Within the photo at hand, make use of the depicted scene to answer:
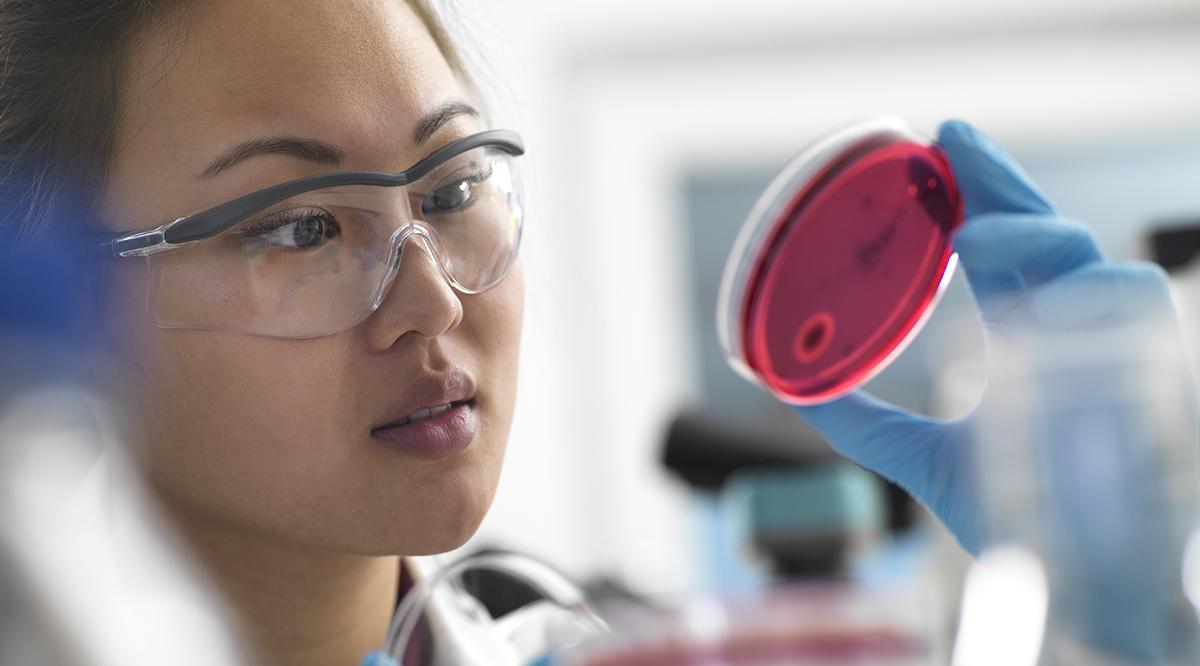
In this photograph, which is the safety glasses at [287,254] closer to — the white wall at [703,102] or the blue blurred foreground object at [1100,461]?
the blue blurred foreground object at [1100,461]

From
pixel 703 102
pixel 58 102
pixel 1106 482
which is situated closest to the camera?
pixel 1106 482

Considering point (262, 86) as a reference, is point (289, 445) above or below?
below

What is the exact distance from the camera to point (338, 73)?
3.26 feet

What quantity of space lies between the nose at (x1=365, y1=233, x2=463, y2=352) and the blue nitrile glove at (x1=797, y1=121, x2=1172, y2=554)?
1.25 ft

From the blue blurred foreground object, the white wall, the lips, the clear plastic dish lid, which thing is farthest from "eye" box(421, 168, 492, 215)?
the white wall

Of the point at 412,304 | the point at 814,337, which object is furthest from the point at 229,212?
the point at 814,337

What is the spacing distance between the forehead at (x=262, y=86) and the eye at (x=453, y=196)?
4 cm

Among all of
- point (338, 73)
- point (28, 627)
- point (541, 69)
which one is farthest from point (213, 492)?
point (541, 69)

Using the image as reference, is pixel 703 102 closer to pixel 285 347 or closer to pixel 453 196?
pixel 453 196

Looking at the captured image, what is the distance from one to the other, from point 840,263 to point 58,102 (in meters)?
0.66

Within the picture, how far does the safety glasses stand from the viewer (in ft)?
3.13

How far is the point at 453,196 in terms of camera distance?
3.43 ft

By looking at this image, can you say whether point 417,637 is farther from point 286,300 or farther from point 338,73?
point 338,73

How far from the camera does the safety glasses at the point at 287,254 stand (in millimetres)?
955
